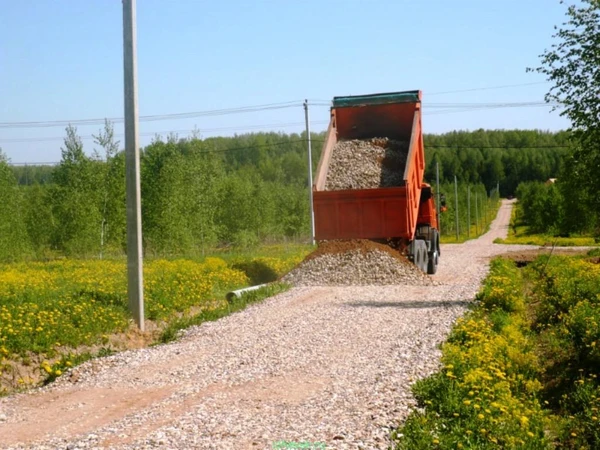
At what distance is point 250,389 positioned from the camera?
819 centimetres

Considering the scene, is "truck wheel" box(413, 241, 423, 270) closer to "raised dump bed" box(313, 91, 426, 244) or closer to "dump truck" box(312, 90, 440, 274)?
"dump truck" box(312, 90, 440, 274)

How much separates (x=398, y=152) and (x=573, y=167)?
22.9 ft

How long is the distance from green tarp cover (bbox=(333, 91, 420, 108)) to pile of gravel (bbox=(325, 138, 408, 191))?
102cm

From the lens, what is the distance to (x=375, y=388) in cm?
788

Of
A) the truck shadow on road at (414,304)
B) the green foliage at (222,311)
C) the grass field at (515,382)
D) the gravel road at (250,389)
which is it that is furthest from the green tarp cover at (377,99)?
the gravel road at (250,389)

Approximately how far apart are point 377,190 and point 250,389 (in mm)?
11617

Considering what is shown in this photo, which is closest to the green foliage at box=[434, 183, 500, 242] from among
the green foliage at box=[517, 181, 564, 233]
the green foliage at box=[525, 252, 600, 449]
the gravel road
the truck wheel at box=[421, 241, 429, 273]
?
the green foliage at box=[517, 181, 564, 233]

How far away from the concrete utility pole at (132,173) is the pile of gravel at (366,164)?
7.84 meters

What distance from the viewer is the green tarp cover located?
2092 cm

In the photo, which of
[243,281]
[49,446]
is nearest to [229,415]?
[49,446]

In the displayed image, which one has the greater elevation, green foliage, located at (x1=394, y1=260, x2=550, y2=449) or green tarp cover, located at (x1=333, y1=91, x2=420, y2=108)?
green tarp cover, located at (x1=333, y1=91, x2=420, y2=108)

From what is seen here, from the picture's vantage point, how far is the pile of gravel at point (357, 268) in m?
19.2

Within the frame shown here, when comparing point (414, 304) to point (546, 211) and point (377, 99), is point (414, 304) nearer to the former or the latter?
point (377, 99)

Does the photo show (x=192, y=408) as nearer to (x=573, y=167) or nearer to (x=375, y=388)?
(x=375, y=388)
